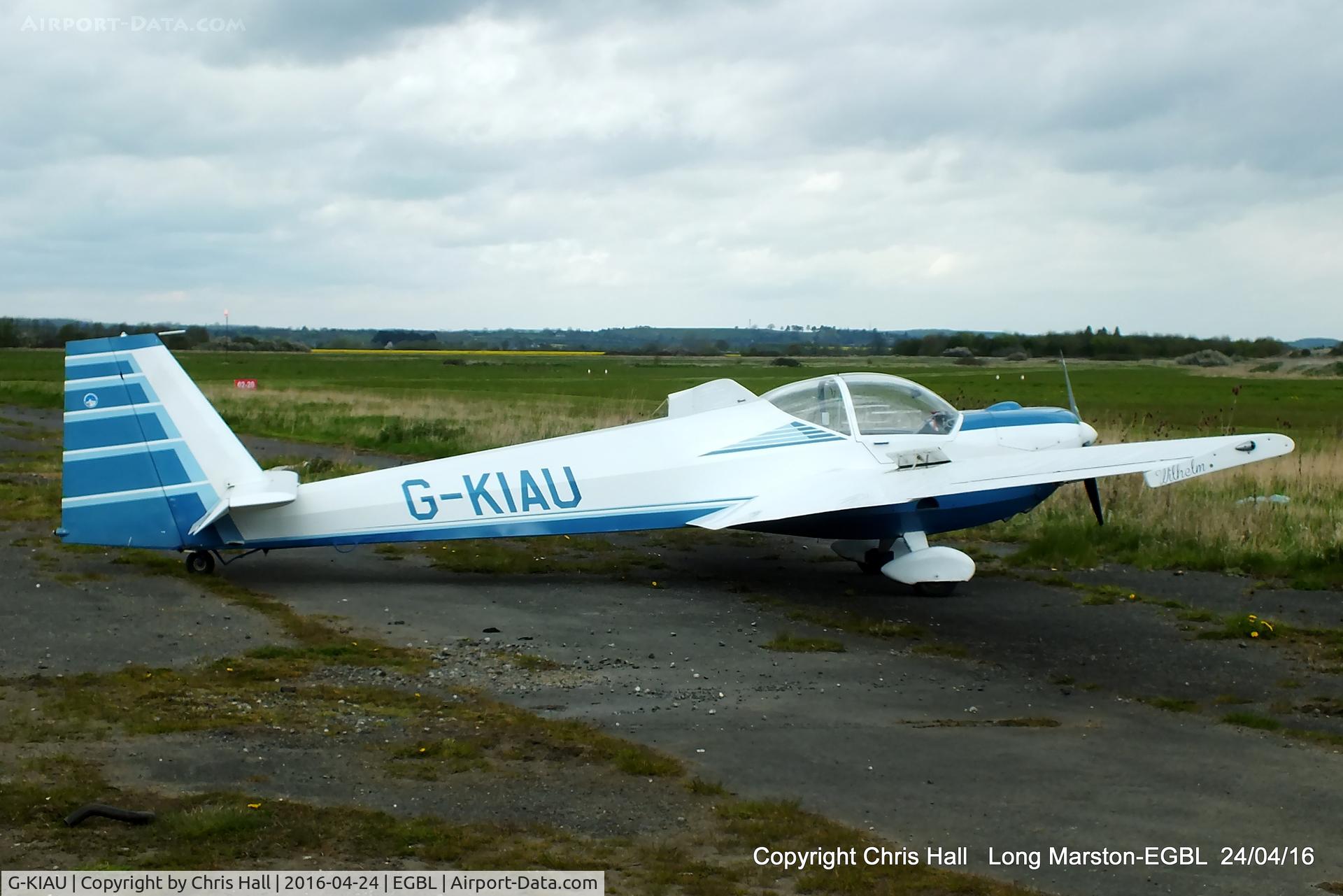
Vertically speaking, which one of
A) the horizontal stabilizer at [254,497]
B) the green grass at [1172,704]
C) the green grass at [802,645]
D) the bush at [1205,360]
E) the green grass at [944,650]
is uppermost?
the bush at [1205,360]

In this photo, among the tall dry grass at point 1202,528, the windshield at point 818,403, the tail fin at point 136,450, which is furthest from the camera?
the tall dry grass at point 1202,528

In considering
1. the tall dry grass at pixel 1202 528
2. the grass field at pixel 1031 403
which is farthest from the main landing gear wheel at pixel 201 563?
the tall dry grass at pixel 1202 528

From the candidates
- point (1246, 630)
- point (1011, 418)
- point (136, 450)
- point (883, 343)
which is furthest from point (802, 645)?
point (883, 343)

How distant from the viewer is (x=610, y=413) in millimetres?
30688

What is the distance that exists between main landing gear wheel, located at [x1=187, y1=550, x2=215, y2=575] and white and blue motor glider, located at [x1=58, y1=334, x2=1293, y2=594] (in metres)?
0.02

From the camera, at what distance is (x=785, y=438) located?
11820mm

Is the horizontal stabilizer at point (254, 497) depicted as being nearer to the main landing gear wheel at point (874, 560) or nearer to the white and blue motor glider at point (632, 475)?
the white and blue motor glider at point (632, 475)

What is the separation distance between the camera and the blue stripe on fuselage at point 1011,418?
12.1 m

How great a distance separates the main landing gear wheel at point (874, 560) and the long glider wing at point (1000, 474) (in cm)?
129

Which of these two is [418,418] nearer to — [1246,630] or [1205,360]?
[1246,630]

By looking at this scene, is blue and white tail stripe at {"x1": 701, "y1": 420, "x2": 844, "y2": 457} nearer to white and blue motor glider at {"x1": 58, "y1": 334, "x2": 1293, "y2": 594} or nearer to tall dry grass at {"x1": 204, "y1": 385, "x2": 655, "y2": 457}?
white and blue motor glider at {"x1": 58, "y1": 334, "x2": 1293, "y2": 594}

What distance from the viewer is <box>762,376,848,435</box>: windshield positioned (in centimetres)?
1189

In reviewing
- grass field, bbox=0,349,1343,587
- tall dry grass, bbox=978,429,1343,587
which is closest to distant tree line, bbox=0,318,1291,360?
grass field, bbox=0,349,1343,587

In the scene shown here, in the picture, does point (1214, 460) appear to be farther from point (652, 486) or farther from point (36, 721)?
point (36, 721)
